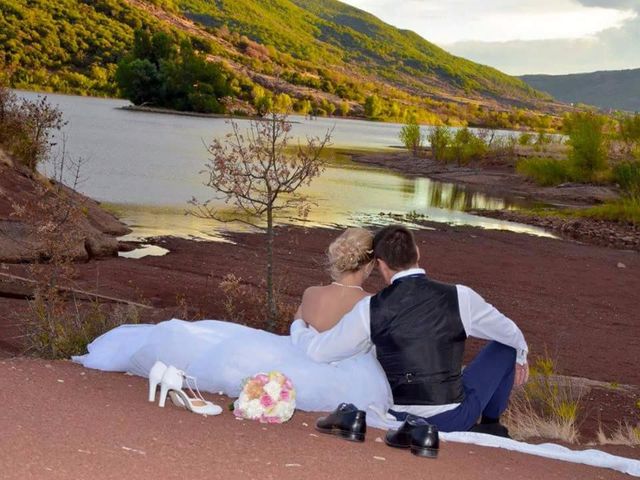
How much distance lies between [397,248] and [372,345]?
60 centimetres

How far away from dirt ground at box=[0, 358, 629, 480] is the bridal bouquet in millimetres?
61

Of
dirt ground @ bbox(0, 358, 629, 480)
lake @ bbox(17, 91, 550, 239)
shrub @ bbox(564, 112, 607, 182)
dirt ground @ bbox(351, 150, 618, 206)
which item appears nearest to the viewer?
dirt ground @ bbox(0, 358, 629, 480)

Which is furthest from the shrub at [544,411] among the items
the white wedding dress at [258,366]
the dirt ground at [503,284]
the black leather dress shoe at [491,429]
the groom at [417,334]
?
the groom at [417,334]

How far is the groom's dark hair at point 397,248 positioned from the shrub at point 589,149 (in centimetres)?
3995

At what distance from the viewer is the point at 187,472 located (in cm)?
398

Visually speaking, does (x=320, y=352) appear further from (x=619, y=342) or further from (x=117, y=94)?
(x=117, y=94)

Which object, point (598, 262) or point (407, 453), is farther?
point (598, 262)

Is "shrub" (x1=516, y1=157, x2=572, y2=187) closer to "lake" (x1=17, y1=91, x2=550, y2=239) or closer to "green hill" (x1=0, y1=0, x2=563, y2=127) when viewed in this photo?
"lake" (x1=17, y1=91, x2=550, y2=239)

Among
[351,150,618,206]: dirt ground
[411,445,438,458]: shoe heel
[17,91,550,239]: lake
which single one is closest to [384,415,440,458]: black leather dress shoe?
[411,445,438,458]: shoe heel

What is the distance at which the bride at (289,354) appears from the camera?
550 centimetres

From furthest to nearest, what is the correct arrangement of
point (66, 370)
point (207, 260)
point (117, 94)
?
point (117, 94) → point (207, 260) → point (66, 370)

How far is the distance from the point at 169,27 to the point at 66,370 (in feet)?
477

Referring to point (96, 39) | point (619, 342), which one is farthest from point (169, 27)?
point (619, 342)

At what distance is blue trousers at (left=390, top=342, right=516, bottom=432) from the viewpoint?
5426mm
